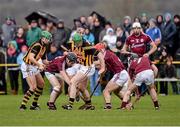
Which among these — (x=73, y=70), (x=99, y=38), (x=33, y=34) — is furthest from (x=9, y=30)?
(x=73, y=70)

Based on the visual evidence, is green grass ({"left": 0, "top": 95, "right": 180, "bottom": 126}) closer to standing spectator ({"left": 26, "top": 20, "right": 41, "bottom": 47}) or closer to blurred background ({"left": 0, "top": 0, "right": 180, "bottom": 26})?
standing spectator ({"left": 26, "top": 20, "right": 41, "bottom": 47})

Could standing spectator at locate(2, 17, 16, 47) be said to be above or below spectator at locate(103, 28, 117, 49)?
above

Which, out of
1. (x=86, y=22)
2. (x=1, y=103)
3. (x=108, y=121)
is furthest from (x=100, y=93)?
(x=108, y=121)

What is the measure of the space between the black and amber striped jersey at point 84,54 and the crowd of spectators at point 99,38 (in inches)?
Result: 311

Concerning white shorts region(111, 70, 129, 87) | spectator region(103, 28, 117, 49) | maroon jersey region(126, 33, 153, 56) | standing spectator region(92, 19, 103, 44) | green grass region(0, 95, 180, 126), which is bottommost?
green grass region(0, 95, 180, 126)

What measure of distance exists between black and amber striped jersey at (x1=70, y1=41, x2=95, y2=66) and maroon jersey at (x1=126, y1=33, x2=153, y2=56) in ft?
5.73

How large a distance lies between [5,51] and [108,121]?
1637 centimetres

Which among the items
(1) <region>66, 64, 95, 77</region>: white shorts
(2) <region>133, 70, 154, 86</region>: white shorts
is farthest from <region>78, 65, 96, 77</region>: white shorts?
(2) <region>133, 70, 154, 86</region>: white shorts

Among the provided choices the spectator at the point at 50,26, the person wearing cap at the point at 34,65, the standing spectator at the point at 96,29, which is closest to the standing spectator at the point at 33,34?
the spectator at the point at 50,26

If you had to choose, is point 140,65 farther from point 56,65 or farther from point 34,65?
point 34,65

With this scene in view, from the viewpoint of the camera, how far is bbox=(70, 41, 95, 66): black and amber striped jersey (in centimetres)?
2497

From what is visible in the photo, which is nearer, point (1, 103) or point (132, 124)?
point (132, 124)

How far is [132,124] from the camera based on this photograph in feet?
64.6

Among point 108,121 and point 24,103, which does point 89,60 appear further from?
point 108,121
